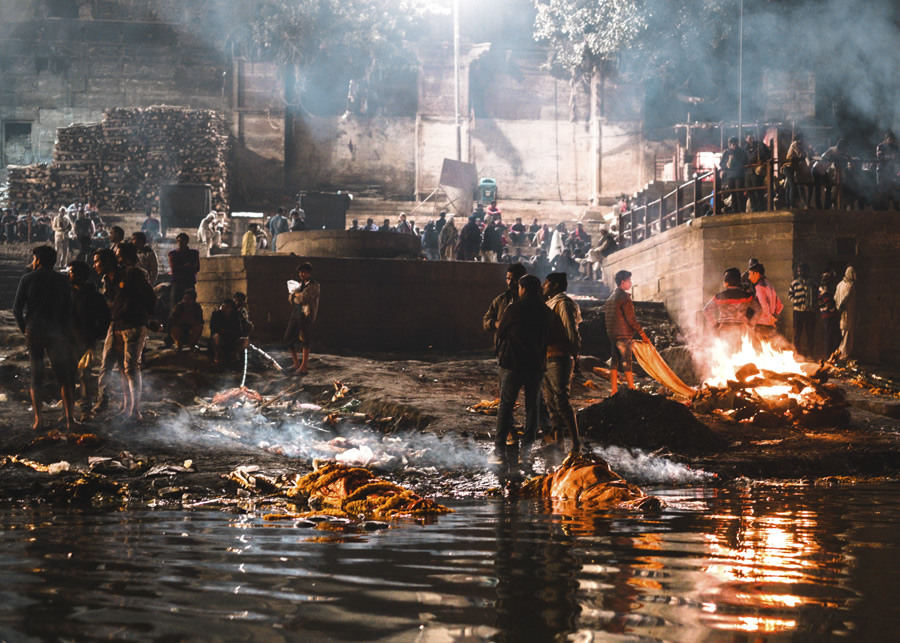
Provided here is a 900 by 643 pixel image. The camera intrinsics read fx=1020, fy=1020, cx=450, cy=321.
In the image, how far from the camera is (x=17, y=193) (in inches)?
1474


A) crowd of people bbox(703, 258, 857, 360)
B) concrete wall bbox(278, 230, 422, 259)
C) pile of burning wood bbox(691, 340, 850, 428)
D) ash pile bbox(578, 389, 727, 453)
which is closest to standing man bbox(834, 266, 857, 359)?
crowd of people bbox(703, 258, 857, 360)

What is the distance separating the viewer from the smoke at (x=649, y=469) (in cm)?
830

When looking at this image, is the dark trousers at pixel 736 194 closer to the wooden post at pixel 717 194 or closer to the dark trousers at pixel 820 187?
the wooden post at pixel 717 194

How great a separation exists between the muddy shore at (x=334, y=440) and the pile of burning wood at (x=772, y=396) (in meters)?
0.22

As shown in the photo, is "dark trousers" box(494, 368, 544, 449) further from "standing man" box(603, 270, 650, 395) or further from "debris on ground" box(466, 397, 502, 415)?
"standing man" box(603, 270, 650, 395)

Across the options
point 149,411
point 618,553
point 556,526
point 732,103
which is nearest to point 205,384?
point 149,411

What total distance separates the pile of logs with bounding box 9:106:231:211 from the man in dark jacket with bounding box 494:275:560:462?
30718mm

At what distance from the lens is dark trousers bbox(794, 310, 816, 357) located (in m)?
18.4

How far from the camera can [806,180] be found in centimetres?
1941

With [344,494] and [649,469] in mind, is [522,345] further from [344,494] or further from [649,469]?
[344,494]

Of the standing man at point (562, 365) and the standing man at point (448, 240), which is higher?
the standing man at point (448, 240)

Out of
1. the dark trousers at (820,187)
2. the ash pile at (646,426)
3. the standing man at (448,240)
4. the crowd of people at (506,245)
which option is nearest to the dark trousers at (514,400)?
the ash pile at (646,426)

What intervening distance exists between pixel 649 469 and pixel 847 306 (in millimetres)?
11100

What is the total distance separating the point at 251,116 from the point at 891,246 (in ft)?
90.8
